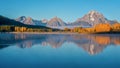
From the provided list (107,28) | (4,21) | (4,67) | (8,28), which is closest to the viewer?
(4,67)

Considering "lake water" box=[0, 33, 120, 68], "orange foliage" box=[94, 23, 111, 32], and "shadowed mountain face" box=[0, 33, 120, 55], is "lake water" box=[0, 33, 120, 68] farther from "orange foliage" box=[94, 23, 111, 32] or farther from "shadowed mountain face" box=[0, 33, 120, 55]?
"orange foliage" box=[94, 23, 111, 32]

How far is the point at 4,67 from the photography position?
37.7 feet

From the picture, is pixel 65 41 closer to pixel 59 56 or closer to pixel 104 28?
pixel 59 56

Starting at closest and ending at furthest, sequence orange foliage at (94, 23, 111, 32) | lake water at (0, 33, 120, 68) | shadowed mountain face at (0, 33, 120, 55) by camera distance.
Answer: lake water at (0, 33, 120, 68), shadowed mountain face at (0, 33, 120, 55), orange foliage at (94, 23, 111, 32)

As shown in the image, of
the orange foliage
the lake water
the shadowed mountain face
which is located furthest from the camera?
the orange foliage

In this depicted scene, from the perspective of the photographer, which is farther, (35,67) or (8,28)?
(8,28)

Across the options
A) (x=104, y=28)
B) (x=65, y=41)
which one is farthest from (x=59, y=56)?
(x=104, y=28)

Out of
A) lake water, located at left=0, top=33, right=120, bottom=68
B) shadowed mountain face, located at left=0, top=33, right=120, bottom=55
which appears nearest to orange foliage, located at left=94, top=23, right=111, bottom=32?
shadowed mountain face, located at left=0, top=33, right=120, bottom=55

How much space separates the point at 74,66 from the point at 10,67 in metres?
3.07

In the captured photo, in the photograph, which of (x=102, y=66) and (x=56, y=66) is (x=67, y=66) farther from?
(x=102, y=66)

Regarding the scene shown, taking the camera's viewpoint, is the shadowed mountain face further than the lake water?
Yes

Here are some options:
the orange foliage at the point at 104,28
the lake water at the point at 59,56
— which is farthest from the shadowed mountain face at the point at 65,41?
the orange foliage at the point at 104,28

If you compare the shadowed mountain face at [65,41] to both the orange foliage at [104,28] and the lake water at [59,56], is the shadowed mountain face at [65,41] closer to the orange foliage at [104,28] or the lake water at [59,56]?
the lake water at [59,56]

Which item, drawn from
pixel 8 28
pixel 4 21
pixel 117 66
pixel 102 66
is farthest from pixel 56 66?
pixel 4 21
